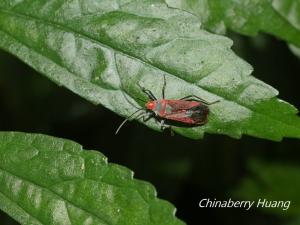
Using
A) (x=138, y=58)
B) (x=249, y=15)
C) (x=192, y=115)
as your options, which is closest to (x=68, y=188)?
(x=138, y=58)

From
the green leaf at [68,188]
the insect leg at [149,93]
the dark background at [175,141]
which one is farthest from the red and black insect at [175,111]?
the dark background at [175,141]

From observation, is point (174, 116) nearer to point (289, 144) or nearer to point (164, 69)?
point (164, 69)

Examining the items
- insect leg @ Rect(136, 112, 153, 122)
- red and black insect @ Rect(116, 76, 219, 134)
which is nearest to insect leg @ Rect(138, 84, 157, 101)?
red and black insect @ Rect(116, 76, 219, 134)

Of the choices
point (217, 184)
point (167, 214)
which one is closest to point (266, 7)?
point (167, 214)

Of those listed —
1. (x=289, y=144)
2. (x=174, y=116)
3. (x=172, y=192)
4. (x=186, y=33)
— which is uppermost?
(x=186, y=33)

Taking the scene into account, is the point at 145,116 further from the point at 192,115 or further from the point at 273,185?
the point at 273,185

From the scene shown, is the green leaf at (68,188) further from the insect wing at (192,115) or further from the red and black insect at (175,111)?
the insect wing at (192,115)

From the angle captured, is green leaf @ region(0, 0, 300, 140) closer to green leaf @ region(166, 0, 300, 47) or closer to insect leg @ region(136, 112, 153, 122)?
insect leg @ region(136, 112, 153, 122)
